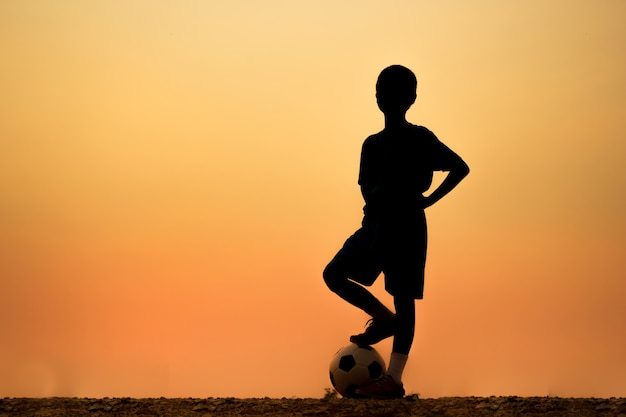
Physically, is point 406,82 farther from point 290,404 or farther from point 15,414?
point 15,414

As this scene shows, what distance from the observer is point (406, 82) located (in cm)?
1174

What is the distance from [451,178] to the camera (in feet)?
38.6

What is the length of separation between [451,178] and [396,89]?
3.87ft

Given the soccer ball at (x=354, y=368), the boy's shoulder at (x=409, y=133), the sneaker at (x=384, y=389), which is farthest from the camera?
the soccer ball at (x=354, y=368)

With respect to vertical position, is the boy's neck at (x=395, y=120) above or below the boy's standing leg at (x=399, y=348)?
above

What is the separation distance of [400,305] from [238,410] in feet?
7.14

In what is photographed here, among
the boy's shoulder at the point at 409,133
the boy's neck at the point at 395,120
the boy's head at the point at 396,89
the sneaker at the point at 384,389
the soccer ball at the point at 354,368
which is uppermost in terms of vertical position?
the boy's head at the point at 396,89

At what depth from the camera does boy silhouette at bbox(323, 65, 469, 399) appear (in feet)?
38.6

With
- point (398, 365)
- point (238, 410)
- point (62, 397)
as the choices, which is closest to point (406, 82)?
point (398, 365)

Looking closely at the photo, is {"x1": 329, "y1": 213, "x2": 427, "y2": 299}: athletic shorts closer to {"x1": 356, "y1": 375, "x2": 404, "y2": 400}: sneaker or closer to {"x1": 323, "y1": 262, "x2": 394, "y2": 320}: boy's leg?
{"x1": 323, "y1": 262, "x2": 394, "y2": 320}: boy's leg

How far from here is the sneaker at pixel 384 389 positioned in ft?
38.4

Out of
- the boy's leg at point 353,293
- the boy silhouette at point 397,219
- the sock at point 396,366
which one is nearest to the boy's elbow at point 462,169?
the boy silhouette at point 397,219

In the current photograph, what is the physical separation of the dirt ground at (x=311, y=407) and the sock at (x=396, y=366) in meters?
0.27

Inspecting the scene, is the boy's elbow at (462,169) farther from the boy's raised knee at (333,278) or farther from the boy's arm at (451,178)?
Result: the boy's raised knee at (333,278)
